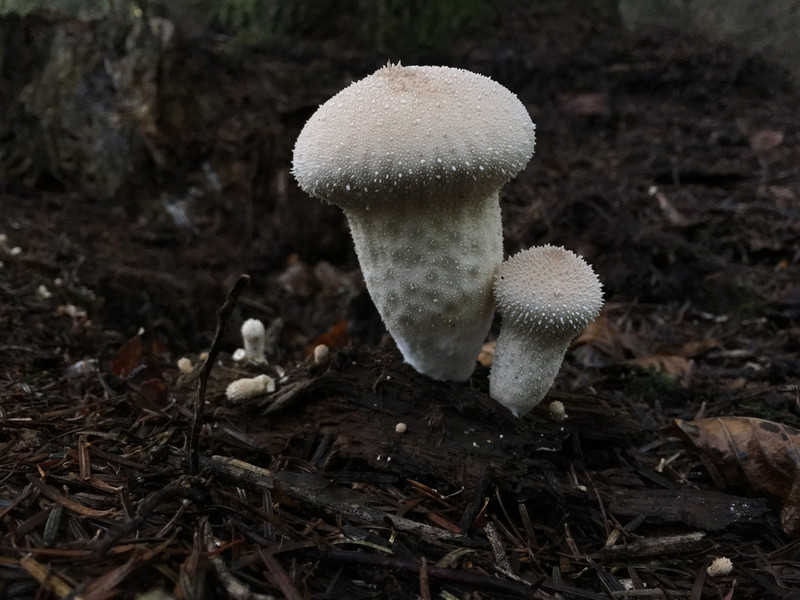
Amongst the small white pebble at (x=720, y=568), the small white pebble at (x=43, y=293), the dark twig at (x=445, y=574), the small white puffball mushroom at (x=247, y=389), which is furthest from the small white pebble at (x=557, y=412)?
the small white pebble at (x=43, y=293)

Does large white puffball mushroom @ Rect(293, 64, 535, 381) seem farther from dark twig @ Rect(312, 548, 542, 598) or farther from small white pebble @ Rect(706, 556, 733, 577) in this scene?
small white pebble @ Rect(706, 556, 733, 577)

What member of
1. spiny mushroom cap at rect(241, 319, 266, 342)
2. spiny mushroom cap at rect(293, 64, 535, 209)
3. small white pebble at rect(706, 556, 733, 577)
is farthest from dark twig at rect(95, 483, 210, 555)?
small white pebble at rect(706, 556, 733, 577)

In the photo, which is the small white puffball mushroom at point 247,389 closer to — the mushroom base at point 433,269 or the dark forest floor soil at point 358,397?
the dark forest floor soil at point 358,397

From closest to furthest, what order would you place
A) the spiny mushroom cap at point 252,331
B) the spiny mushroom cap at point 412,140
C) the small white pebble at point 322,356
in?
the spiny mushroom cap at point 412,140, the small white pebble at point 322,356, the spiny mushroom cap at point 252,331

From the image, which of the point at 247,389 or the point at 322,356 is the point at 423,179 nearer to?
the point at 322,356

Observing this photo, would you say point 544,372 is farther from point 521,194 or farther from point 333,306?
point 521,194

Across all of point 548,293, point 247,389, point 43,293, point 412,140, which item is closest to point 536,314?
point 548,293
